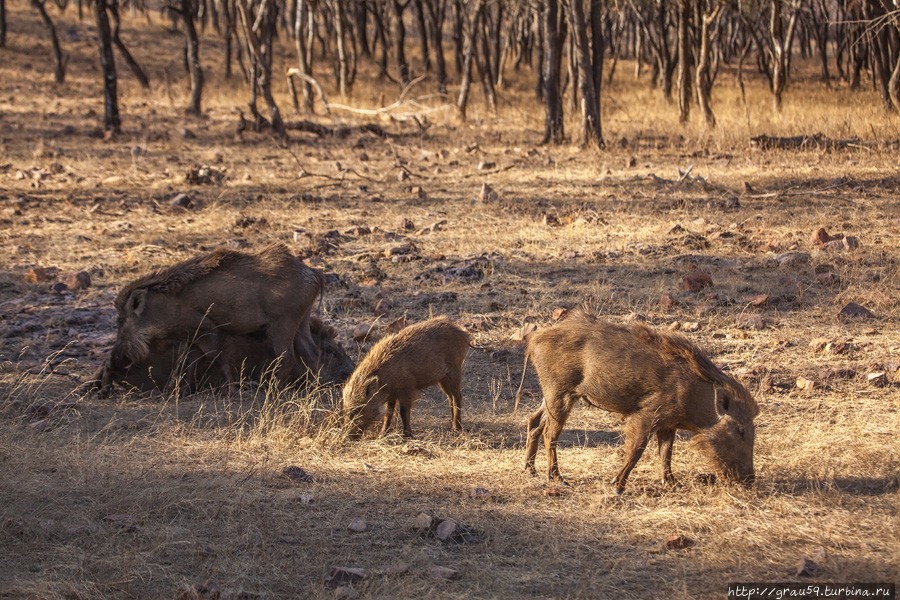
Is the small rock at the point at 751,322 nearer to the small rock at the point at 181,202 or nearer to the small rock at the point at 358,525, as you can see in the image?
the small rock at the point at 358,525

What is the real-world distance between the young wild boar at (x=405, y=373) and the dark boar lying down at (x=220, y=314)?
1.07 m

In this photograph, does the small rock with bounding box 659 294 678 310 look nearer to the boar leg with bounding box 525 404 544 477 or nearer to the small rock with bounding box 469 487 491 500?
the boar leg with bounding box 525 404 544 477

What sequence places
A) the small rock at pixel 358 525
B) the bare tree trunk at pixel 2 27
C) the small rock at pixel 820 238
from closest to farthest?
the small rock at pixel 358 525 → the small rock at pixel 820 238 → the bare tree trunk at pixel 2 27

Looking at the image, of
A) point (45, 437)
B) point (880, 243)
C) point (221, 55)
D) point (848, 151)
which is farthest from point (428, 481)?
point (221, 55)

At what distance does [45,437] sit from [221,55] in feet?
125

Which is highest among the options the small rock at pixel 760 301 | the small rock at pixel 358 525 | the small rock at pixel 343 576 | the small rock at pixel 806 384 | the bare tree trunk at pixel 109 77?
the bare tree trunk at pixel 109 77

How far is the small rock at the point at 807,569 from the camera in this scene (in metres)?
4.41

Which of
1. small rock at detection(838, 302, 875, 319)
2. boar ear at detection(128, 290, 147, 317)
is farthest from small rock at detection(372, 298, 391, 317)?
small rock at detection(838, 302, 875, 319)

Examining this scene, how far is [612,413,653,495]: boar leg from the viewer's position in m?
5.52

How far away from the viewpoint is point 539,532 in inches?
200

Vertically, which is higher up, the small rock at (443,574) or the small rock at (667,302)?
the small rock at (667,302)

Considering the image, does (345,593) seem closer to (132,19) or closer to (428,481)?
(428,481)

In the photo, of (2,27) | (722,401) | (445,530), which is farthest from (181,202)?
(2,27)

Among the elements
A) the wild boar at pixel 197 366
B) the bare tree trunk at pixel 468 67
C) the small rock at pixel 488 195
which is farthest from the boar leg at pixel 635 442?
the bare tree trunk at pixel 468 67
